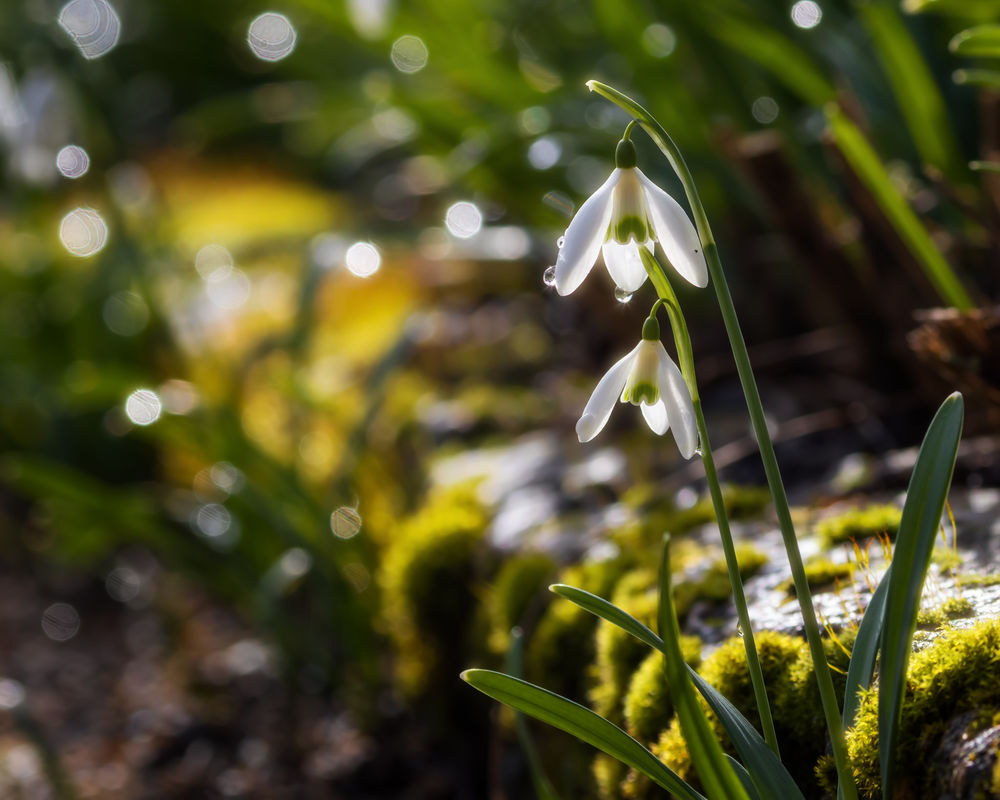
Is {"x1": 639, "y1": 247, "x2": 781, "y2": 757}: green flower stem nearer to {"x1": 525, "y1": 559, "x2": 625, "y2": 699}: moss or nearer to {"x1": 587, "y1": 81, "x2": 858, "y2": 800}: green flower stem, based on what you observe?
{"x1": 587, "y1": 81, "x2": 858, "y2": 800}: green flower stem

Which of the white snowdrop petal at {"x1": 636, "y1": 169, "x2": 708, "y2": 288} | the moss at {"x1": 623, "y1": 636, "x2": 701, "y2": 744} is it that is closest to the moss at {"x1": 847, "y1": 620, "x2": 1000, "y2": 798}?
the moss at {"x1": 623, "y1": 636, "x2": 701, "y2": 744}

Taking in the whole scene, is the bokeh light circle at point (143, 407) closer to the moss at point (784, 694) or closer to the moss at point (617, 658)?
the moss at point (617, 658)

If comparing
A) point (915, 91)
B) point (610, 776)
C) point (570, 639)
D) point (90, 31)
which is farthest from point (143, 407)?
point (90, 31)

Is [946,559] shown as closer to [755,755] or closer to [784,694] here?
[784,694]

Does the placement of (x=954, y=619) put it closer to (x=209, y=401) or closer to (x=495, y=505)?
(x=495, y=505)

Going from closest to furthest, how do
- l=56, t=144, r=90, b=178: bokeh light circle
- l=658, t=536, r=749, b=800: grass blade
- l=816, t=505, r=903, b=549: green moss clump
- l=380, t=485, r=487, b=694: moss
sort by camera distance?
1. l=658, t=536, r=749, b=800: grass blade
2. l=816, t=505, r=903, b=549: green moss clump
3. l=380, t=485, r=487, b=694: moss
4. l=56, t=144, r=90, b=178: bokeh light circle

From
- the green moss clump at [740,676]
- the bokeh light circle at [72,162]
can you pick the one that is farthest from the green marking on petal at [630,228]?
the bokeh light circle at [72,162]
